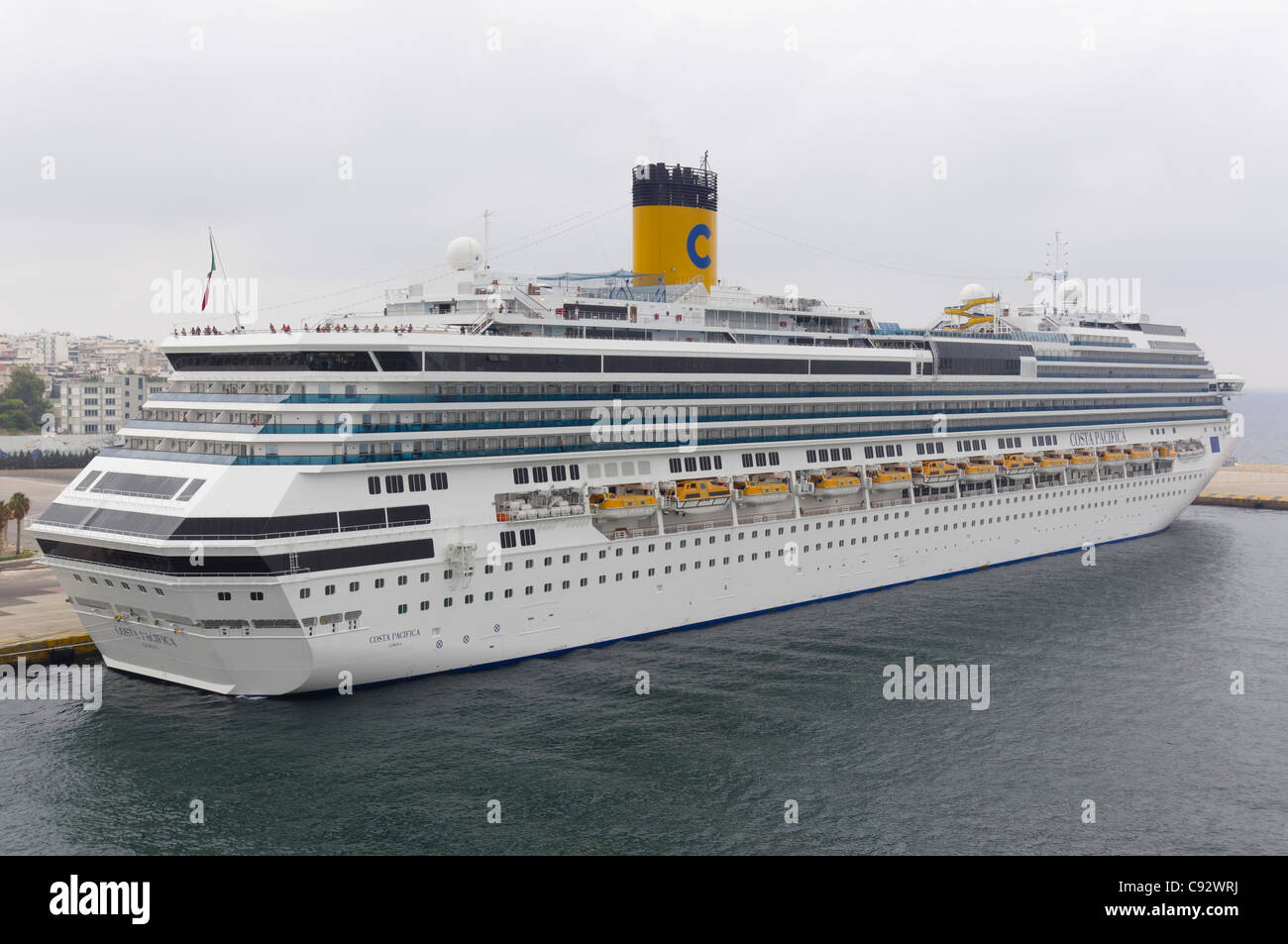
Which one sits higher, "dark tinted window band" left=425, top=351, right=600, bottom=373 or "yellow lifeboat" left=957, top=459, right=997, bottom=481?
"dark tinted window band" left=425, top=351, right=600, bottom=373

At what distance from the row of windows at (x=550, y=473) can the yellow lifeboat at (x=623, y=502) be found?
0.94m

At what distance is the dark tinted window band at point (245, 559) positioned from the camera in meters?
26.7

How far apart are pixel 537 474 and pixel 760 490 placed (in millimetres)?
9209

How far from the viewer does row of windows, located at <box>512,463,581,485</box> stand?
3291 centimetres

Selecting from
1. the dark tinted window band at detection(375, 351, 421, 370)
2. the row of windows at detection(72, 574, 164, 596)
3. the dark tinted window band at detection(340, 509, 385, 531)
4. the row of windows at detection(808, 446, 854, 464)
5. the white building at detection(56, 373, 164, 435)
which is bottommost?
the row of windows at detection(72, 574, 164, 596)

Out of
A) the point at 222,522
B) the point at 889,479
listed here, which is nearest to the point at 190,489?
the point at 222,522

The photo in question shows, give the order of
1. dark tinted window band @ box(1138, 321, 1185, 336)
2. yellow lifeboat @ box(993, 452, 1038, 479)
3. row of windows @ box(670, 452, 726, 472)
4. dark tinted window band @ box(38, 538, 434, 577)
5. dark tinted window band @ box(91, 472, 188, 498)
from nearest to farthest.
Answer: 1. dark tinted window band @ box(38, 538, 434, 577)
2. dark tinted window band @ box(91, 472, 188, 498)
3. row of windows @ box(670, 452, 726, 472)
4. yellow lifeboat @ box(993, 452, 1038, 479)
5. dark tinted window band @ box(1138, 321, 1185, 336)

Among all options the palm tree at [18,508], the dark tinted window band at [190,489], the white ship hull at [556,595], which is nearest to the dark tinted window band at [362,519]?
the white ship hull at [556,595]

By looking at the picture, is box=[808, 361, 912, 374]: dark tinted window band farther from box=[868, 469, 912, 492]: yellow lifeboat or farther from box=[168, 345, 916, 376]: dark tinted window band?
box=[868, 469, 912, 492]: yellow lifeboat

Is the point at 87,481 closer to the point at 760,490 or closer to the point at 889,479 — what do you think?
the point at 760,490

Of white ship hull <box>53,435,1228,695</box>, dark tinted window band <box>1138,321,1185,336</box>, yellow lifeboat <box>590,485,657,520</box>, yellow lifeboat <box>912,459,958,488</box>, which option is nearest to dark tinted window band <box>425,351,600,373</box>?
yellow lifeboat <box>590,485,657,520</box>

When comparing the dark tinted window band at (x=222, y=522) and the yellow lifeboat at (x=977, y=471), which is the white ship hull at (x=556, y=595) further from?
the dark tinted window band at (x=222, y=522)

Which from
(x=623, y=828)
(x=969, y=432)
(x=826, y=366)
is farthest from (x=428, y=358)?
(x=969, y=432)

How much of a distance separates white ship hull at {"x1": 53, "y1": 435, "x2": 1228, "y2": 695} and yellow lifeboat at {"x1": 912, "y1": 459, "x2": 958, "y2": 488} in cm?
108
